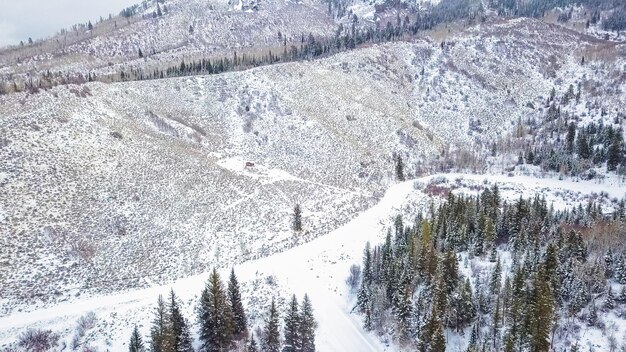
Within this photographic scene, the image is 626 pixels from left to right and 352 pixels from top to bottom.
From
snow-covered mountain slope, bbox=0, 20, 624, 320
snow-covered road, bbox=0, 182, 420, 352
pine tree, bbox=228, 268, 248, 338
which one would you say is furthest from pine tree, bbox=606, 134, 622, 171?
pine tree, bbox=228, 268, 248, 338

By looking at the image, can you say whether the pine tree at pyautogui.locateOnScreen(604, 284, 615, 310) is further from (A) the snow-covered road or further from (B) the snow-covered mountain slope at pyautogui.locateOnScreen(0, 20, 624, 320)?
(B) the snow-covered mountain slope at pyautogui.locateOnScreen(0, 20, 624, 320)

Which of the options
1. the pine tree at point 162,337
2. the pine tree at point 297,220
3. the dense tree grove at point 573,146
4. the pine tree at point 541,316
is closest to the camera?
the pine tree at point 541,316

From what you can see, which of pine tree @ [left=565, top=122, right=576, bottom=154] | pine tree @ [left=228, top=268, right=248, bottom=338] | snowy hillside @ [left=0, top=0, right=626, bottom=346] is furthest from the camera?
pine tree @ [left=565, top=122, right=576, bottom=154]

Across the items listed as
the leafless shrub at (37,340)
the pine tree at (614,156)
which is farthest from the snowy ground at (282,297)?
the pine tree at (614,156)

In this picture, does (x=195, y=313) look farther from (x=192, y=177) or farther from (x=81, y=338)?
(x=192, y=177)

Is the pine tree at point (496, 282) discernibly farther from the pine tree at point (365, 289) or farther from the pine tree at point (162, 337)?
the pine tree at point (162, 337)

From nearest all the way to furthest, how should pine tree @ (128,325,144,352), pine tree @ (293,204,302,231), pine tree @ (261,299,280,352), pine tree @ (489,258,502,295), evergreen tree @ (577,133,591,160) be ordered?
pine tree @ (128,325,144,352), pine tree @ (261,299,280,352), pine tree @ (489,258,502,295), pine tree @ (293,204,302,231), evergreen tree @ (577,133,591,160)
